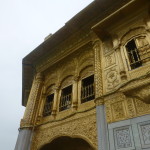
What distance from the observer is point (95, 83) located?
4.87m

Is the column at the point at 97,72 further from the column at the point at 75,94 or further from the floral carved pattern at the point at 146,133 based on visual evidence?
the floral carved pattern at the point at 146,133

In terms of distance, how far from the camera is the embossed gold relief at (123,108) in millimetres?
3468

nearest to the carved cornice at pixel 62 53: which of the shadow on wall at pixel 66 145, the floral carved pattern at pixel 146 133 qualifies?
the shadow on wall at pixel 66 145

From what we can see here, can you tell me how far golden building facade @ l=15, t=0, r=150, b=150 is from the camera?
11.6ft

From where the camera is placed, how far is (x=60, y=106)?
6.11m

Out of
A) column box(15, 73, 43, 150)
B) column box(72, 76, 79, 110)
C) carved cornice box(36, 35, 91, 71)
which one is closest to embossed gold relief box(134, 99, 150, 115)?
column box(72, 76, 79, 110)

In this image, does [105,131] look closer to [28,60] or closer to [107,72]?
[107,72]

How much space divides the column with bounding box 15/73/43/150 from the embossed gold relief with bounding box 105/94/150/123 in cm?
342

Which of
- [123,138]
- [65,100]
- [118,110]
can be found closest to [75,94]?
[65,100]

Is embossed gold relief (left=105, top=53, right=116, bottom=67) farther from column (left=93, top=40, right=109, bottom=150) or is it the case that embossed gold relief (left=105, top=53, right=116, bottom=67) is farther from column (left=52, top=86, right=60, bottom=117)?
column (left=52, top=86, right=60, bottom=117)

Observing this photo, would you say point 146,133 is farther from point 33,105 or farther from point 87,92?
point 33,105

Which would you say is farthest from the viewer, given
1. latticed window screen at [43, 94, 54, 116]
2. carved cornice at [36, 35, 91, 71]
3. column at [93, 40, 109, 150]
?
carved cornice at [36, 35, 91, 71]

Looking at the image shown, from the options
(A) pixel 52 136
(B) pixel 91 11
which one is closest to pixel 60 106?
(A) pixel 52 136

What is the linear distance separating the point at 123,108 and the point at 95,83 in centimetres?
136
